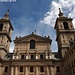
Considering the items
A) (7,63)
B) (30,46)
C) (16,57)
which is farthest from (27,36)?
(7,63)

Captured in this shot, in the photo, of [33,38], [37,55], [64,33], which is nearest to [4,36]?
[33,38]

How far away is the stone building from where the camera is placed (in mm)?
38000

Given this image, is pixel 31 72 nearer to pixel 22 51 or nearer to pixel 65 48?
pixel 22 51

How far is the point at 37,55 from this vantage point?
41.1m

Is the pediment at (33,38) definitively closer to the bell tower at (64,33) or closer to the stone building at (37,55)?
the stone building at (37,55)

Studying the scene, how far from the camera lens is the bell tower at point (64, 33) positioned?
42438mm

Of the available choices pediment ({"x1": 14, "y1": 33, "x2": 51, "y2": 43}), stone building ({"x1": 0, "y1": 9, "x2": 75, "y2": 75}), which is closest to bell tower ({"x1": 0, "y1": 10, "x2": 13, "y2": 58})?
stone building ({"x1": 0, "y1": 9, "x2": 75, "y2": 75})

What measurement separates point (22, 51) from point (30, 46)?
11.9 ft

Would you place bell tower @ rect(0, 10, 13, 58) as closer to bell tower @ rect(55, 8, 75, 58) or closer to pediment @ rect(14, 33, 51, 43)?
pediment @ rect(14, 33, 51, 43)

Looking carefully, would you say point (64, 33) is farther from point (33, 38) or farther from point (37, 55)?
point (37, 55)

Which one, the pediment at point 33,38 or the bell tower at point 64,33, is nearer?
the bell tower at point 64,33

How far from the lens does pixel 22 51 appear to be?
139 ft

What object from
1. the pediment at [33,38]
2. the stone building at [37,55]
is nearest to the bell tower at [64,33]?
the stone building at [37,55]

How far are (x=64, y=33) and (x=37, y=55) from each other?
46.1 ft
